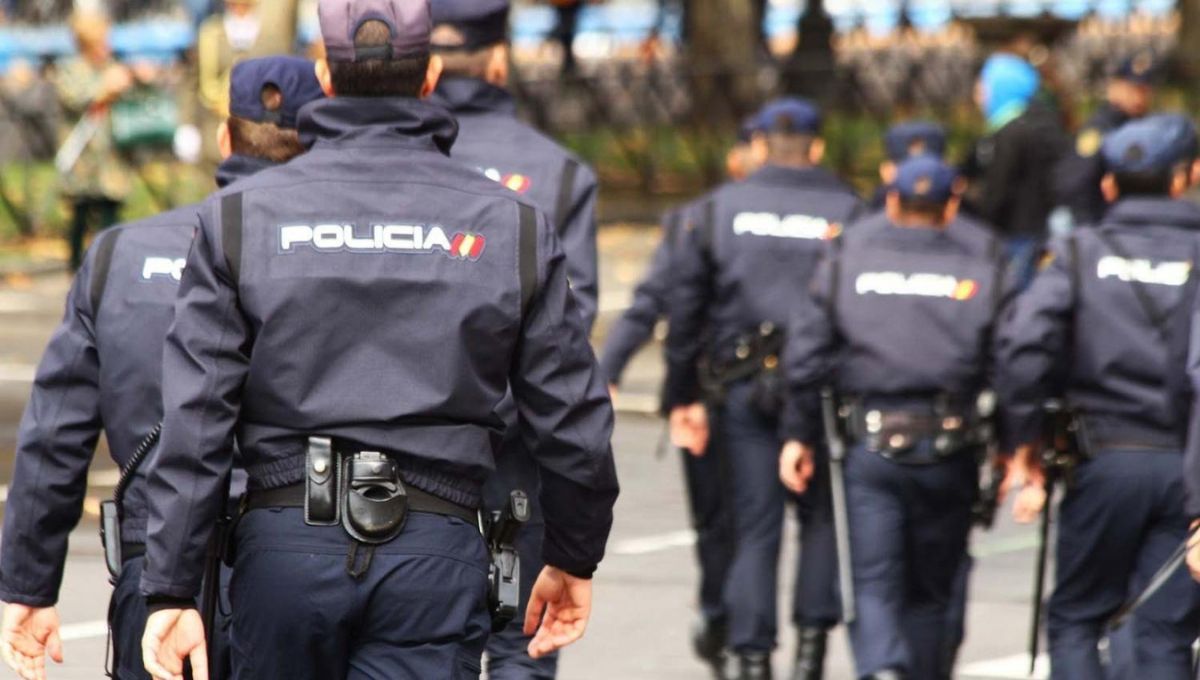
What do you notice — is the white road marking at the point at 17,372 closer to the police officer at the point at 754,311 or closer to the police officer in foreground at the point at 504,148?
the police officer at the point at 754,311

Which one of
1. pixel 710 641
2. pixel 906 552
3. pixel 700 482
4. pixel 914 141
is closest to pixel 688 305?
pixel 700 482

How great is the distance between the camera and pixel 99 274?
5.25m

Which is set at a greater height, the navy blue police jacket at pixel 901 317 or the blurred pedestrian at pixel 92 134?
the navy blue police jacket at pixel 901 317

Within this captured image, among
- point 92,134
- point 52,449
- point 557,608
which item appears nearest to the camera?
point 557,608

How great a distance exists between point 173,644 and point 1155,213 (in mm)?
3572

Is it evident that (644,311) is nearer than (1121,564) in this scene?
No

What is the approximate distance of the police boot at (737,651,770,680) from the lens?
830 cm

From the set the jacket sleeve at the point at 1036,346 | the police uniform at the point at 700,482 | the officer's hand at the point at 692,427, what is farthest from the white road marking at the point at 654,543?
the jacket sleeve at the point at 1036,346

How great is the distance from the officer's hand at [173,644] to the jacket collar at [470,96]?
2.33 metres

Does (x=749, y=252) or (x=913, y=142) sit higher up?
(x=913, y=142)

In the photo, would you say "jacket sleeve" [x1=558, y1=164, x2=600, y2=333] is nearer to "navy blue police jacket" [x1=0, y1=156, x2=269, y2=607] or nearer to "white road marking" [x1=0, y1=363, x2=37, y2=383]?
"navy blue police jacket" [x1=0, y1=156, x2=269, y2=607]

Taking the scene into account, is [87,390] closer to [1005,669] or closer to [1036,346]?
[1036,346]

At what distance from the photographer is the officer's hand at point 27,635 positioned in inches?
209

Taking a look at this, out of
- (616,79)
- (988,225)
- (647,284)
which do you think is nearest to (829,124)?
(616,79)
